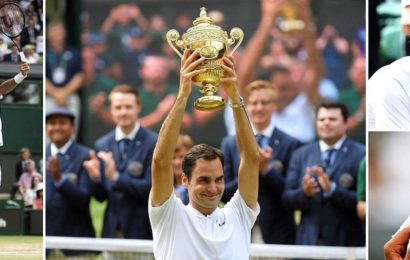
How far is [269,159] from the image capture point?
28.4 ft

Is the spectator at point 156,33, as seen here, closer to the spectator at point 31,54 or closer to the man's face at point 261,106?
the man's face at point 261,106

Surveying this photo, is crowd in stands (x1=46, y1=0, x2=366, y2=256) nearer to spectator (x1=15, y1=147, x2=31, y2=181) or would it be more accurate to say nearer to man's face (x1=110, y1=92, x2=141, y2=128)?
man's face (x1=110, y1=92, x2=141, y2=128)

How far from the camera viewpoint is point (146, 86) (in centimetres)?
899

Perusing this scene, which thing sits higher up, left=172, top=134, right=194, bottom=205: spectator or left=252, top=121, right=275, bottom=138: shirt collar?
left=252, top=121, right=275, bottom=138: shirt collar

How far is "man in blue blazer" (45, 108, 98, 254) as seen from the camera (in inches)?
362

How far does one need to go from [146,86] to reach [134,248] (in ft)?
5.54

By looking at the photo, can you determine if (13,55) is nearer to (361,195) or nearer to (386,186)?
(361,195)

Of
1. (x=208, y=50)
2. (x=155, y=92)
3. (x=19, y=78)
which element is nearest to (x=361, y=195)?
(x=155, y=92)

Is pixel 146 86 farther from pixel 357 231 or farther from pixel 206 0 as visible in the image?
pixel 357 231

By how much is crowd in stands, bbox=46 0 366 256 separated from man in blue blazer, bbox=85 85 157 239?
0.03 feet

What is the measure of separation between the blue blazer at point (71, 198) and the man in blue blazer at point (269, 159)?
5.13 ft

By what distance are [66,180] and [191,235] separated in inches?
210

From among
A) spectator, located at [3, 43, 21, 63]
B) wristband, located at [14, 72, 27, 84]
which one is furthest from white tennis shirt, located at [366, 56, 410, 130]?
spectator, located at [3, 43, 21, 63]

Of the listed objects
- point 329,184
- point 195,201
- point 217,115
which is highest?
point 217,115
